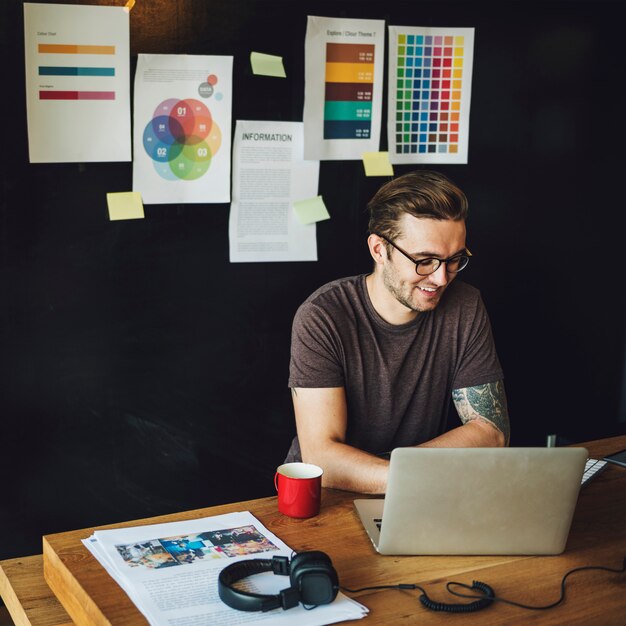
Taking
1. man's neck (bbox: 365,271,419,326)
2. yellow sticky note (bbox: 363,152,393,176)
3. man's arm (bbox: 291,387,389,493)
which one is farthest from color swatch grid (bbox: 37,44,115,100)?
man's arm (bbox: 291,387,389,493)

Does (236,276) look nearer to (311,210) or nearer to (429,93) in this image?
(311,210)

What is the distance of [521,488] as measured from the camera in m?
1.51

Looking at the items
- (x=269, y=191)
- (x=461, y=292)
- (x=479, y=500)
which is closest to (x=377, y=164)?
(x=269, y=191)

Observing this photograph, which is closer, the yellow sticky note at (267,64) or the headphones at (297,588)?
the headphones at (297,588)

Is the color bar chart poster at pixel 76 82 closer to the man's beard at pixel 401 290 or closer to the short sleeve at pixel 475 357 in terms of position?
the man's beard at pixel 401 290

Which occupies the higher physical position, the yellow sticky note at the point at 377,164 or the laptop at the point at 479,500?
the yellow sticky note at the point at 377,164

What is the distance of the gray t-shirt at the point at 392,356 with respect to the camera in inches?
85.8

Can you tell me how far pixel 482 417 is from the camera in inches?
86.7

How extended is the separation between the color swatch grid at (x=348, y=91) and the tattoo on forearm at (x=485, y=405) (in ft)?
3.47

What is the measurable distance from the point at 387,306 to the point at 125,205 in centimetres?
88

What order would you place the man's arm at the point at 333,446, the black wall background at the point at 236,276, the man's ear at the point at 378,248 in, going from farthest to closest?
1. the black wall background at the point at 236,276
2. the man's ear at the point at 378,248
3. the man's arm at the point at 333,446

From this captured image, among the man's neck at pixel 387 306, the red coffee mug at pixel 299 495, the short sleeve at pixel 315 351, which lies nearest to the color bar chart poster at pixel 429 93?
the man's neck at pixel 387 306

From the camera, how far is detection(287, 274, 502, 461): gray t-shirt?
7.15 ft

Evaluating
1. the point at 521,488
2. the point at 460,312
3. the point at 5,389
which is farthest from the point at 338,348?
the point at 5,389
